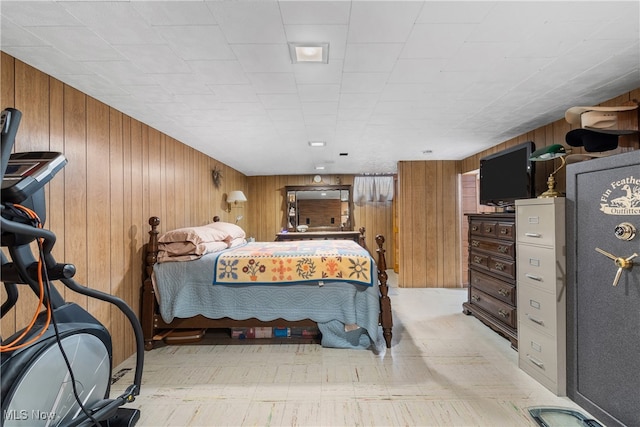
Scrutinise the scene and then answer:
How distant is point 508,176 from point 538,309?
1523mm

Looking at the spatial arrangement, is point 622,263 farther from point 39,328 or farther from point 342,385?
point 39,328

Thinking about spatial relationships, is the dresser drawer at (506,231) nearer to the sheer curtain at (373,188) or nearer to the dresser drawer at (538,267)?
the dresser drawer at (538,267)

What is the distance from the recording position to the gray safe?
1546 millimetres

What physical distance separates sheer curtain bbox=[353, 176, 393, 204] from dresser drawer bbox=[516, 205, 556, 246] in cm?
392

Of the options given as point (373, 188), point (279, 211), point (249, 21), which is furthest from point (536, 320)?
point (279, 211)

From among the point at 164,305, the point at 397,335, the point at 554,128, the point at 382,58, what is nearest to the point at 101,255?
the point at 164,305

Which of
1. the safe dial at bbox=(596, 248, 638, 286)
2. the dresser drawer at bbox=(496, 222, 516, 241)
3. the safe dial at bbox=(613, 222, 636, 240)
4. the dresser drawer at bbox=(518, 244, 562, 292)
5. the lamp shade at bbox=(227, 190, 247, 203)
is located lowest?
the dresser drawer at bbox=(518, 244, 562, 292)

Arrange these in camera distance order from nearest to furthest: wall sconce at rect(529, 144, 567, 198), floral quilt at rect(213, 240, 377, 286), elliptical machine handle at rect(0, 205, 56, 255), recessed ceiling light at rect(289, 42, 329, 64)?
1. elliptical machine handle at rect(0, 205, 56, 255)
2. recessed ceiling light at rect(289, 42, 329, 64)
3. wall sconce at rect(529, 144, 567, 198)
4. floral quilt at rect(213, 240, 377, 286)

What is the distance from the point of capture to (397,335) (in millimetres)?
2965

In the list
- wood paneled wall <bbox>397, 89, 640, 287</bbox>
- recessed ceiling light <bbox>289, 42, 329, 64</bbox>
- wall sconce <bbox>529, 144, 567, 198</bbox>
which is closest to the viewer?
recessed ceiling light <bbox>289, 42, 329, 64</bbox>

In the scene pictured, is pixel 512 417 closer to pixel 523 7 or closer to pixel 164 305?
pixel 523 7

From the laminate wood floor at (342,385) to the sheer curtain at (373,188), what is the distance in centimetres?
368

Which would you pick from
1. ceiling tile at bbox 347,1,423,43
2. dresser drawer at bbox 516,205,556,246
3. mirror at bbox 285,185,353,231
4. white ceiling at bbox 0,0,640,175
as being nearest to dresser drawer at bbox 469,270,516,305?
dresser drawer at bbox 516,205,556,246

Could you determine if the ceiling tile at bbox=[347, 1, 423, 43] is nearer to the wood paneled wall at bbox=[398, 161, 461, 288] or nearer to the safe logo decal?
the safe logo decal
